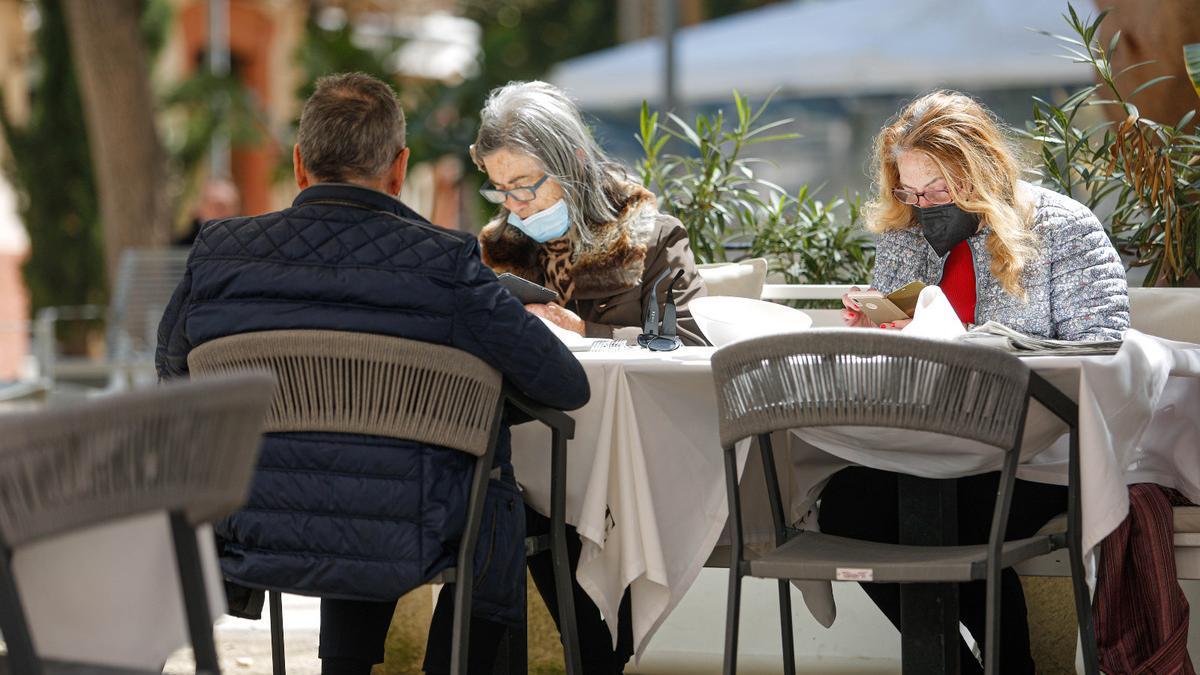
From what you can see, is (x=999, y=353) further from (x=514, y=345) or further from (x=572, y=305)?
(x=572, y=305)

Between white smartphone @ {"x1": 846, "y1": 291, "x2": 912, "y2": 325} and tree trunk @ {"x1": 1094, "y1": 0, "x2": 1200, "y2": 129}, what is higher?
tree trunk @ {"x1": 1094, "y1": 0, "x2": 1200, "y2": 129}

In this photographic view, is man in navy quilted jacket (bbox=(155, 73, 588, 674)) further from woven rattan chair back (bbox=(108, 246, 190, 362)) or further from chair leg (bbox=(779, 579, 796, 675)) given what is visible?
woven rattan chair back (bbox=(108, 246, 190, 362))

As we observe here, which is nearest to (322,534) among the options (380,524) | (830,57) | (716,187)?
(380,524)

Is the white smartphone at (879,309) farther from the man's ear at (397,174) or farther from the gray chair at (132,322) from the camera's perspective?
the gray chair at (132,322)

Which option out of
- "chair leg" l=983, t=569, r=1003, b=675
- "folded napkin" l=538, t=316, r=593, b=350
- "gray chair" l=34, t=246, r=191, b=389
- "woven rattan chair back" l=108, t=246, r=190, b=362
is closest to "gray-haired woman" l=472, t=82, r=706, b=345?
"folded napkin" l=538, t=316, r=593, b=350

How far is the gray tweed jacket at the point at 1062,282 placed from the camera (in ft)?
12.0

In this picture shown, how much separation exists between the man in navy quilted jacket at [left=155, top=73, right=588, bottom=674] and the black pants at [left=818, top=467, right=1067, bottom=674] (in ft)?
2.30

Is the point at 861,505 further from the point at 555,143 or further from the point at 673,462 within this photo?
the point at 555,143

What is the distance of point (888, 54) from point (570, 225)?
6766 millimetres

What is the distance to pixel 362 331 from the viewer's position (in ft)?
9.71

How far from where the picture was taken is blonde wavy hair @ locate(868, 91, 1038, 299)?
3740 millimetres

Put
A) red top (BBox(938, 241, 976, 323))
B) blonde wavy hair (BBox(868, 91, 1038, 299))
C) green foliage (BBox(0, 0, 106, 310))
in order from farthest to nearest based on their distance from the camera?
green foliage (BBox(0, 0, 106, 310)) → red top (BBox(938, 241, 976, 323)) → blonde wavy hair (BBox(868, 91, 1038, 299))

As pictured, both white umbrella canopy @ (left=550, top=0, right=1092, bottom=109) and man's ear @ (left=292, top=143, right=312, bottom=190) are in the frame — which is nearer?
man's ear @ (left=292, top=143, right=312, bottom=190)

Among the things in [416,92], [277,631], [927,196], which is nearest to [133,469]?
[277,631]
